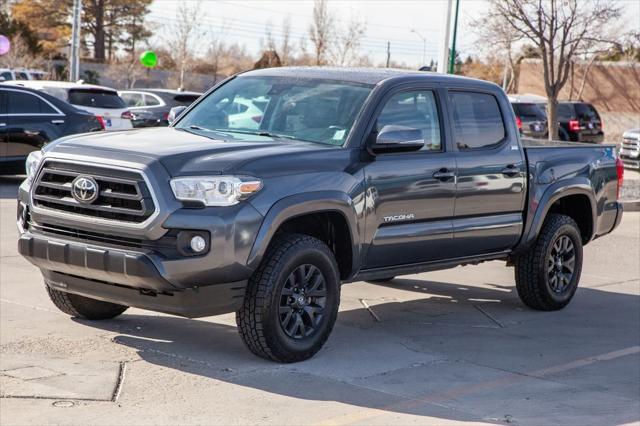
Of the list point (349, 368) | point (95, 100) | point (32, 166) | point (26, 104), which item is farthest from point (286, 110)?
point (95, 100)

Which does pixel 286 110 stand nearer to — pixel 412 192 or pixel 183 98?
pixel 412 192

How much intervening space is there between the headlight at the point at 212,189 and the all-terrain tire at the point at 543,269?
3472mm

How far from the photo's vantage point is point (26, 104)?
1675 cm

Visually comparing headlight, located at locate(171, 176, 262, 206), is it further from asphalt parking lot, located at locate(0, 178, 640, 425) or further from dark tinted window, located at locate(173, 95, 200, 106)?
dark tinted window, located at locate(173, 95, 200, 106)

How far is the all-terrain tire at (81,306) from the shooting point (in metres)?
7.48

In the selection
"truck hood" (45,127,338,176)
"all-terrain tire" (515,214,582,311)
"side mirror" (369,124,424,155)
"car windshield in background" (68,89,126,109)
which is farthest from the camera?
"car windshield in background" (68,89,126,109)

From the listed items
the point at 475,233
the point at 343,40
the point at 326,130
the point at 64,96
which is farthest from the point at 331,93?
the point at 343,40

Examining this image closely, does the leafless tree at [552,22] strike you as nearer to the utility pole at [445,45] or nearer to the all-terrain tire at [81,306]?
the utility pole at [445,45]

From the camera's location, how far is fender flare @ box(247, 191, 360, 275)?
641cm

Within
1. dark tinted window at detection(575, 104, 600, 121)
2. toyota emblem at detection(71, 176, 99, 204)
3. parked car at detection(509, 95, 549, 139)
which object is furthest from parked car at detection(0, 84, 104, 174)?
dark tinted window at detection(575, 104, 600, 121)

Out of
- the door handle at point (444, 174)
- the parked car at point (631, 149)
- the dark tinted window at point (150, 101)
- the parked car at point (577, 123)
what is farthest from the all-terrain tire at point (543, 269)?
the parked car at point (577, 123)

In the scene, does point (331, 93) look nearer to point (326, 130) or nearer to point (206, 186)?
point (326, 130)

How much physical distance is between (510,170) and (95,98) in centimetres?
1449

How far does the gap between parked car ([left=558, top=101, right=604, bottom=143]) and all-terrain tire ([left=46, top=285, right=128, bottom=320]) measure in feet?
85.8
